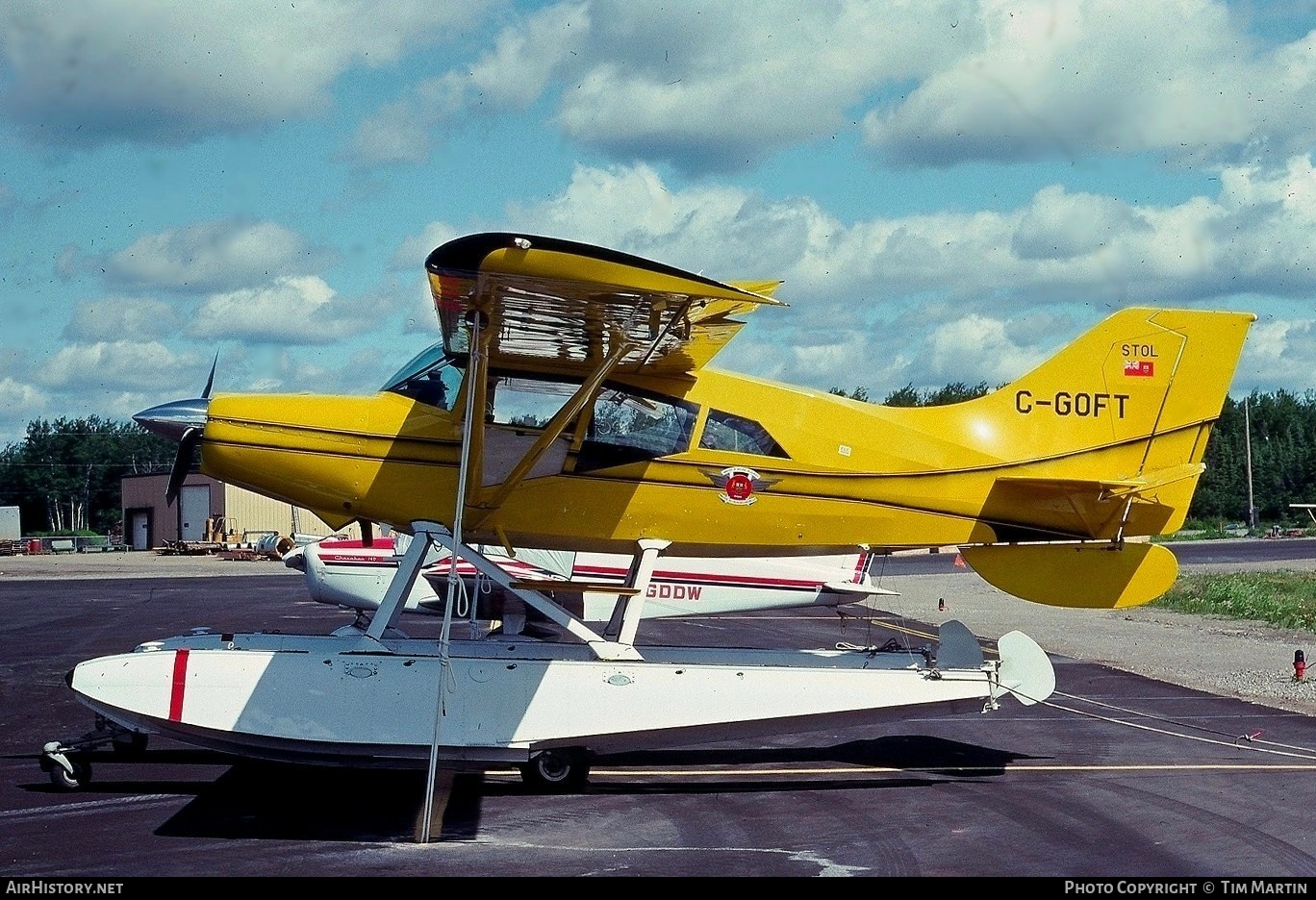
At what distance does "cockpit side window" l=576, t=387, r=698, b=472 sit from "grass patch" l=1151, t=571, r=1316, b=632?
16.1m

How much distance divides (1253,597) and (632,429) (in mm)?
22201

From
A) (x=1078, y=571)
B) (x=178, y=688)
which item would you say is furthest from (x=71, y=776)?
(x=1078, y=571)

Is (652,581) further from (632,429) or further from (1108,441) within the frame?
(1108,441)

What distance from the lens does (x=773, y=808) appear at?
29.2 feet

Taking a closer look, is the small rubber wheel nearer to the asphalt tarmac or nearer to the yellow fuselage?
the asphalt tarmac

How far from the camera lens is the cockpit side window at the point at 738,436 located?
1034 centimetres

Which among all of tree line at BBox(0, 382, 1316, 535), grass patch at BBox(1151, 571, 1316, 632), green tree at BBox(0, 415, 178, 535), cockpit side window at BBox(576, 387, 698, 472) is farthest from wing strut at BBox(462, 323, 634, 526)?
green tree at BBox(0, 415, 178, 535)

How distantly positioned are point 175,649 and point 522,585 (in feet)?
9.14

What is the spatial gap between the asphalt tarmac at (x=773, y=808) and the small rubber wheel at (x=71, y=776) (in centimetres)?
10

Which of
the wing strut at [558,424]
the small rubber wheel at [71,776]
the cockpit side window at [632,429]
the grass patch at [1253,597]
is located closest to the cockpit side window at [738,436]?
the cockpit side window at [632,429]

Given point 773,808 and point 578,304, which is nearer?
point 578,304

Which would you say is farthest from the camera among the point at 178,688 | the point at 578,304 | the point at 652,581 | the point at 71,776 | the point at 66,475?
the point at 66,475

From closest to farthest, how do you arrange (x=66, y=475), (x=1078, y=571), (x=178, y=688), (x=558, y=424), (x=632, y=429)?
(x=178, y=688)
(x=558, y=424)
(x=632, y=429)
(x=1078, y=571)
(x=66, y=475)
